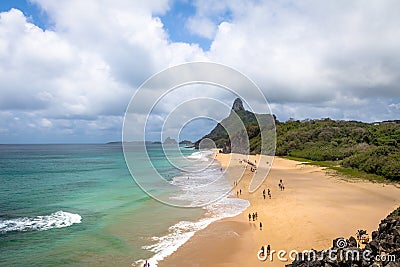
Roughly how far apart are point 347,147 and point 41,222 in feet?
194

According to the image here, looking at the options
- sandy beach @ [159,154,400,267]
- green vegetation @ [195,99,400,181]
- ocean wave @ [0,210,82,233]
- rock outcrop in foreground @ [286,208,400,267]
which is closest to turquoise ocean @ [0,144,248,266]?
ocean wave @ [0,210,82,233]

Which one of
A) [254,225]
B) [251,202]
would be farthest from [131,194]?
[254,225]

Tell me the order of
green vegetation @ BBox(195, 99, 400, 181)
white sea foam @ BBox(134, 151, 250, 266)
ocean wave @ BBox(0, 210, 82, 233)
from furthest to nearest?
1. green vegetation @ BBox(195, 99, 400, 181)
2. ocean wave @ BBox(0, 210, 82, 233)
3. white sea foam @ BBox(134, 151, 250, 266)

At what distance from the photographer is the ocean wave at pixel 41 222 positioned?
71.5 ft

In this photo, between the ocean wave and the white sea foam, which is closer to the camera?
the white sea foam

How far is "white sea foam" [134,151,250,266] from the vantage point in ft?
57.1

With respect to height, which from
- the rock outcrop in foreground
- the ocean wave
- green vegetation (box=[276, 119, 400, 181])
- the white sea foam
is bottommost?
the ocean wave

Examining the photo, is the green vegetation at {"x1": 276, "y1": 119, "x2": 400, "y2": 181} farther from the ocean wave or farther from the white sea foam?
the ocean wave

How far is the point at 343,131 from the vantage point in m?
75.8

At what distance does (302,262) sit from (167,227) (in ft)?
41.7

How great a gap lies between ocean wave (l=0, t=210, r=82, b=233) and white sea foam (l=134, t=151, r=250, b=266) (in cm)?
869

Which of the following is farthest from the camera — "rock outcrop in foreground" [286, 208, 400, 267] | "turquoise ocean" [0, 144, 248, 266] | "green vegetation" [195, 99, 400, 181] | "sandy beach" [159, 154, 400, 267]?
"green vegetation" [195, 99, 400, 181]

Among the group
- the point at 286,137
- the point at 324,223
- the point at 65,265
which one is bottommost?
the point at 65,265

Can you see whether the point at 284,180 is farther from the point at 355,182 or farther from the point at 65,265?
the point at 65,265
